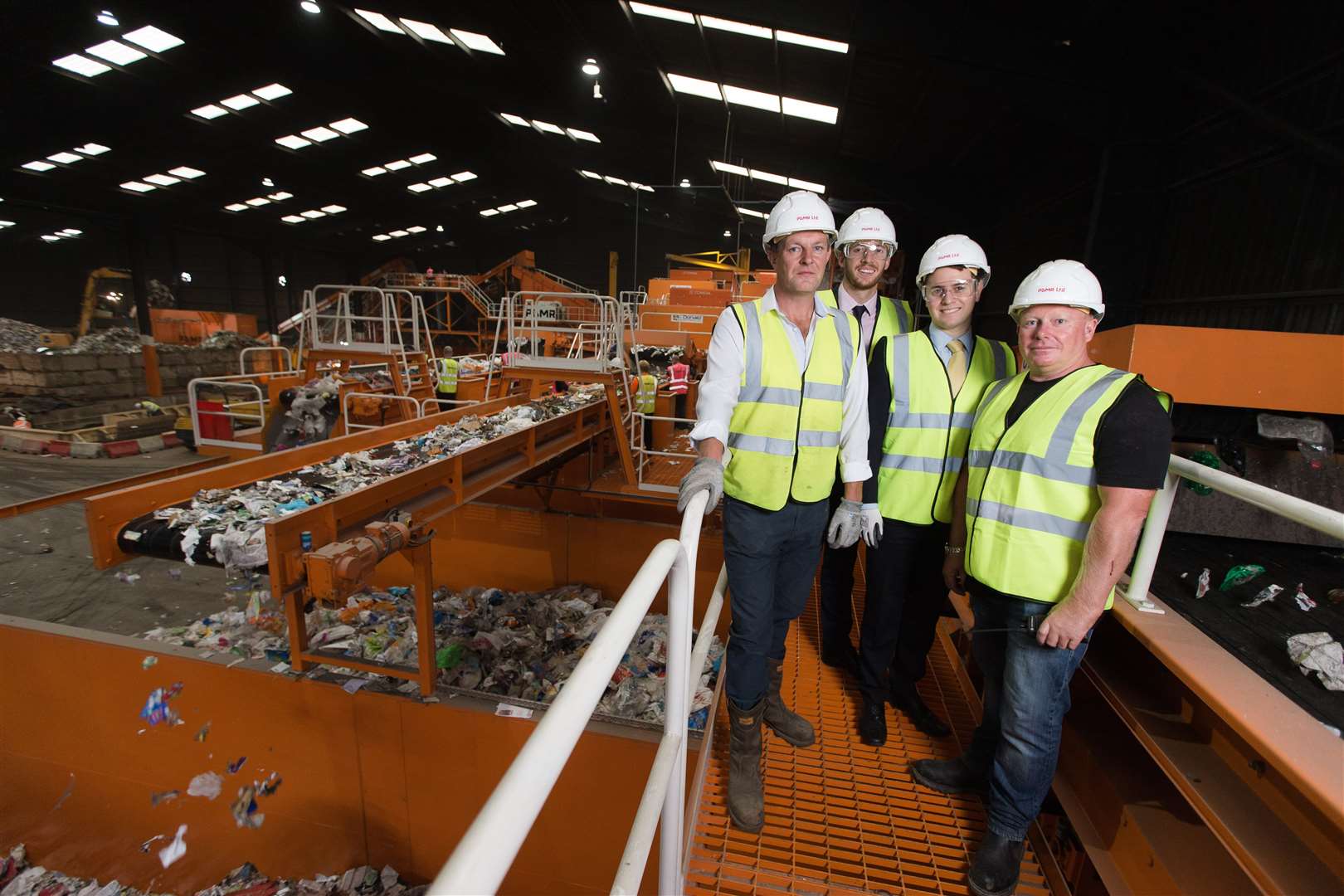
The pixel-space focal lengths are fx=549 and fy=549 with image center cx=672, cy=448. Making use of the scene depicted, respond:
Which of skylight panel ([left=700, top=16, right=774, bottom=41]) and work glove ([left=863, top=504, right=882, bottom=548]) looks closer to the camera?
work glove ([left=863, top=504, right=882, bottom=548])

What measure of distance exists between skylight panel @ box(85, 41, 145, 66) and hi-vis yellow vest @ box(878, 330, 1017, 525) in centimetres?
1332

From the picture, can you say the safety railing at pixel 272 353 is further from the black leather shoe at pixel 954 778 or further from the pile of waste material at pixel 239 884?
the black leather shoe at pixel 954 778

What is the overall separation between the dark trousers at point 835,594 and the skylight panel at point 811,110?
8.10 m

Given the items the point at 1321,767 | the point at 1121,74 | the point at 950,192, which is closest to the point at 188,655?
the point at 1321,767

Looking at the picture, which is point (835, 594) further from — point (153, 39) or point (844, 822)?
point (153, 39)

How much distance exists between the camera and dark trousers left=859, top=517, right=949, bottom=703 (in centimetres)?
219

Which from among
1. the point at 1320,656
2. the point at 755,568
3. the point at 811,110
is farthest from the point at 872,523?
the point at 811,110

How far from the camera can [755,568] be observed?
6.22 feet

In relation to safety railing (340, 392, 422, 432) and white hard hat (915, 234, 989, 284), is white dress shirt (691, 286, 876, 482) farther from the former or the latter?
safety railing (340, 392, 422, 432)

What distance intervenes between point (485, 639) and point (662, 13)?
25.4 feet

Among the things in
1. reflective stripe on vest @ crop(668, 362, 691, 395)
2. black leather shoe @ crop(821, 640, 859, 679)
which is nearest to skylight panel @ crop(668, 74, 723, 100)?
reflective stripe on vest @ crop(668, 362, 691, 395)

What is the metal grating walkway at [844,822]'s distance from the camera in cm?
173

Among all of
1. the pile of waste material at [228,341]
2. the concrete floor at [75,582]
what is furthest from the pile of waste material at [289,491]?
the pile of waste material at [228,341]

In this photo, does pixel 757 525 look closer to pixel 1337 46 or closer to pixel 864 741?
pixel 864 741
